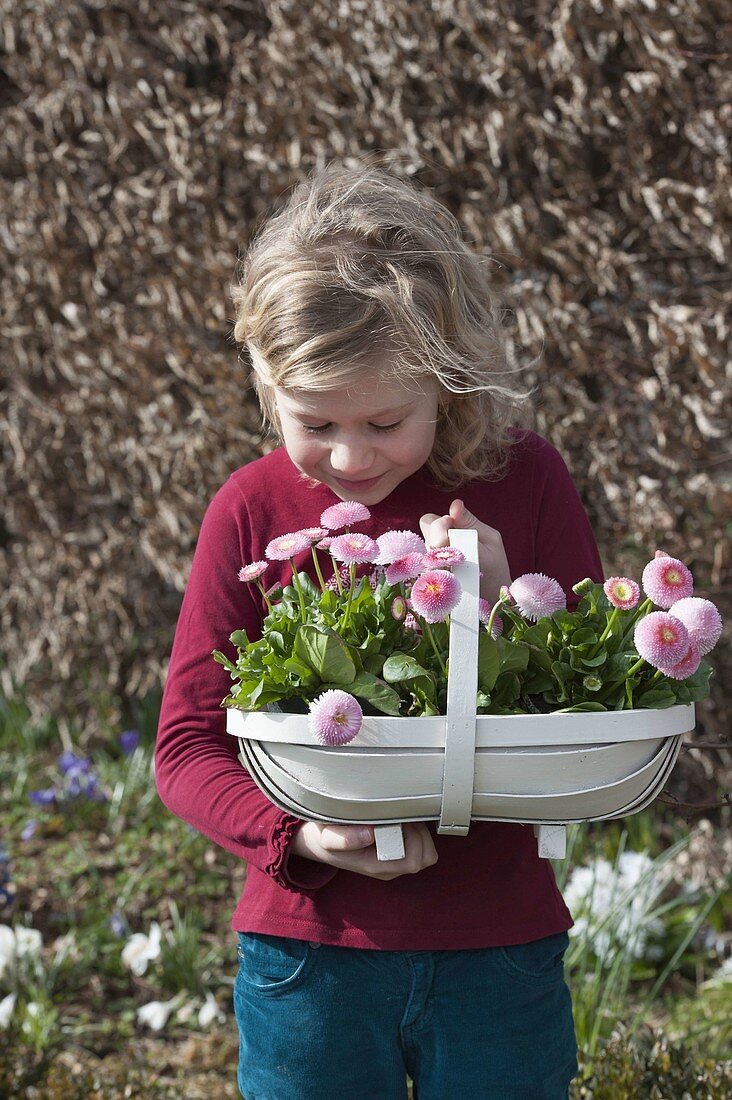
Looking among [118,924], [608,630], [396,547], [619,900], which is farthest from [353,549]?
[118,924]

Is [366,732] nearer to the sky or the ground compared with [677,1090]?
nearer to the sky

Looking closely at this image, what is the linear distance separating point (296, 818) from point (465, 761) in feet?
0.88

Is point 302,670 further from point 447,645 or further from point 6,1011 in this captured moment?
point 6,1011

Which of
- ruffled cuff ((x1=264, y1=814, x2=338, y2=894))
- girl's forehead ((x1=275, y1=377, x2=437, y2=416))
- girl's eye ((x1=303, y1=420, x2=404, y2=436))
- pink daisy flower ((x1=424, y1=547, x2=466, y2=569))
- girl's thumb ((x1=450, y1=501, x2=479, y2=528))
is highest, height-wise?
girl's forehead ((x1=275, y1=377, x2=437, y2=416))

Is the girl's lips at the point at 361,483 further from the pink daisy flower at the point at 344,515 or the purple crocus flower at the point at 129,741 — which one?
the purple crocus flower at the point at 129,741

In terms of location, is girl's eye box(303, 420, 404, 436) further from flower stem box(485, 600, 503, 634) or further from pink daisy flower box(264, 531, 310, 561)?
flower stem box(485, 600, 503, 634)

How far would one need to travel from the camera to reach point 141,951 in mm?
2562

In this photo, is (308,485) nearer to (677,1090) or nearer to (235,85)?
(677,1090)

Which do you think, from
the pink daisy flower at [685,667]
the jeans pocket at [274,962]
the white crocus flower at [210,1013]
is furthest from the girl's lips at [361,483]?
the white crocus flower at [210,1013]

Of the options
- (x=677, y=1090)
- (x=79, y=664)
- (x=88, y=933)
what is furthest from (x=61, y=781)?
(x=677, y=1090)

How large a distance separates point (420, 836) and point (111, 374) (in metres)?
2.27

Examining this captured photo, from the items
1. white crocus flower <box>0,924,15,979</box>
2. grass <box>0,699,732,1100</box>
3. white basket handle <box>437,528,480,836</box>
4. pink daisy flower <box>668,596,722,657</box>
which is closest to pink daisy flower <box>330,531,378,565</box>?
white basket handle <box>437,528,480,836</box>

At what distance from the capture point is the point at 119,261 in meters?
3.08

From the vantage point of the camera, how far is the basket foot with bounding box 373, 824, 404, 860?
113 centimetres
